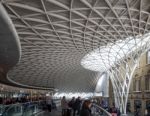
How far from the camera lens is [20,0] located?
24.4 meters

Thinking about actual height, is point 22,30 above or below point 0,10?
above

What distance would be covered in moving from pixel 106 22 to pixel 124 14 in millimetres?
2860

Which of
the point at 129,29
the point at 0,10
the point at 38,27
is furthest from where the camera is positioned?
the point at 129,29

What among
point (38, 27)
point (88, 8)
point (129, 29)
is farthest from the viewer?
point (129, 29)

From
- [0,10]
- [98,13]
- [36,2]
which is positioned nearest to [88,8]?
Answer: [98,13]

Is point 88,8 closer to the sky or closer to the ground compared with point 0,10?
closer to the sky

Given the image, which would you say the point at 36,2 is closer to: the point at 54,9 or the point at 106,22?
the point at 54,9

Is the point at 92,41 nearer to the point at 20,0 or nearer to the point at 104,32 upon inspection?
the point at 104,32

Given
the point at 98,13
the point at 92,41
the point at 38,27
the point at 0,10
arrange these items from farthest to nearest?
the point at 92,41
the point at 38,27
the point at 98,13
the point at 0,10

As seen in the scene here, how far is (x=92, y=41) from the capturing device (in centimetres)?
4281

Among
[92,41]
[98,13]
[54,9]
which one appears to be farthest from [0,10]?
[92,41]

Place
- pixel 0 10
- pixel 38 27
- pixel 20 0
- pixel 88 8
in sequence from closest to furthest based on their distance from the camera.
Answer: pixel 0 10 → pixel 20 0 → pixel 88 8 → pixel 38 27

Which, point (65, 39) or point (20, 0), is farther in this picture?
point (65, 39)

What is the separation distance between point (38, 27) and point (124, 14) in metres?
10.5
